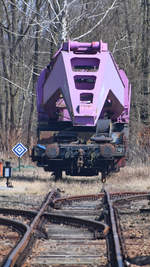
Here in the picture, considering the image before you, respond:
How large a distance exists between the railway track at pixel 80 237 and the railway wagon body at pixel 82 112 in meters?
4.84

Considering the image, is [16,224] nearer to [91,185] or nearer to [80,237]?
[80,237]

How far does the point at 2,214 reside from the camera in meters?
11.9

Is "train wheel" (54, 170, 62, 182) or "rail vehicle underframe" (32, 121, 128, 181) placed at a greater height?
"rail vehicle underframe" (32, 121, 128, 181)

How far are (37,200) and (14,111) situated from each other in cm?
2483

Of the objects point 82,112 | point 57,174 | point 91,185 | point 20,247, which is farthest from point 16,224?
point 57,174

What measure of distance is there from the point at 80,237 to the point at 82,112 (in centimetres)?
883

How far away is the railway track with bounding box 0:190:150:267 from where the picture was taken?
698 cm

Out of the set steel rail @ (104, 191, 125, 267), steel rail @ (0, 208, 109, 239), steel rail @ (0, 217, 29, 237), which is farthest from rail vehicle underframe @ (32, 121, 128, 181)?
steel rail @ (104, 191, 125, 267)

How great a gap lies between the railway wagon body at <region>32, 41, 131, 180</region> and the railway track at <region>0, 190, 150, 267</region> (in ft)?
15.9

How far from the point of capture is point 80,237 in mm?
8953

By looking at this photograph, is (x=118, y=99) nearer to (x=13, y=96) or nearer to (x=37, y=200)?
Result: (x=37, y=200)

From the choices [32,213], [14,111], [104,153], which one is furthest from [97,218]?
[14,111]

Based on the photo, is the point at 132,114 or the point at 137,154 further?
the point at 132,114

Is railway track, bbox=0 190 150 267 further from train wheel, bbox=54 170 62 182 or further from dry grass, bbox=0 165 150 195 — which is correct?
train wheel, bbox=54 170 62 182
